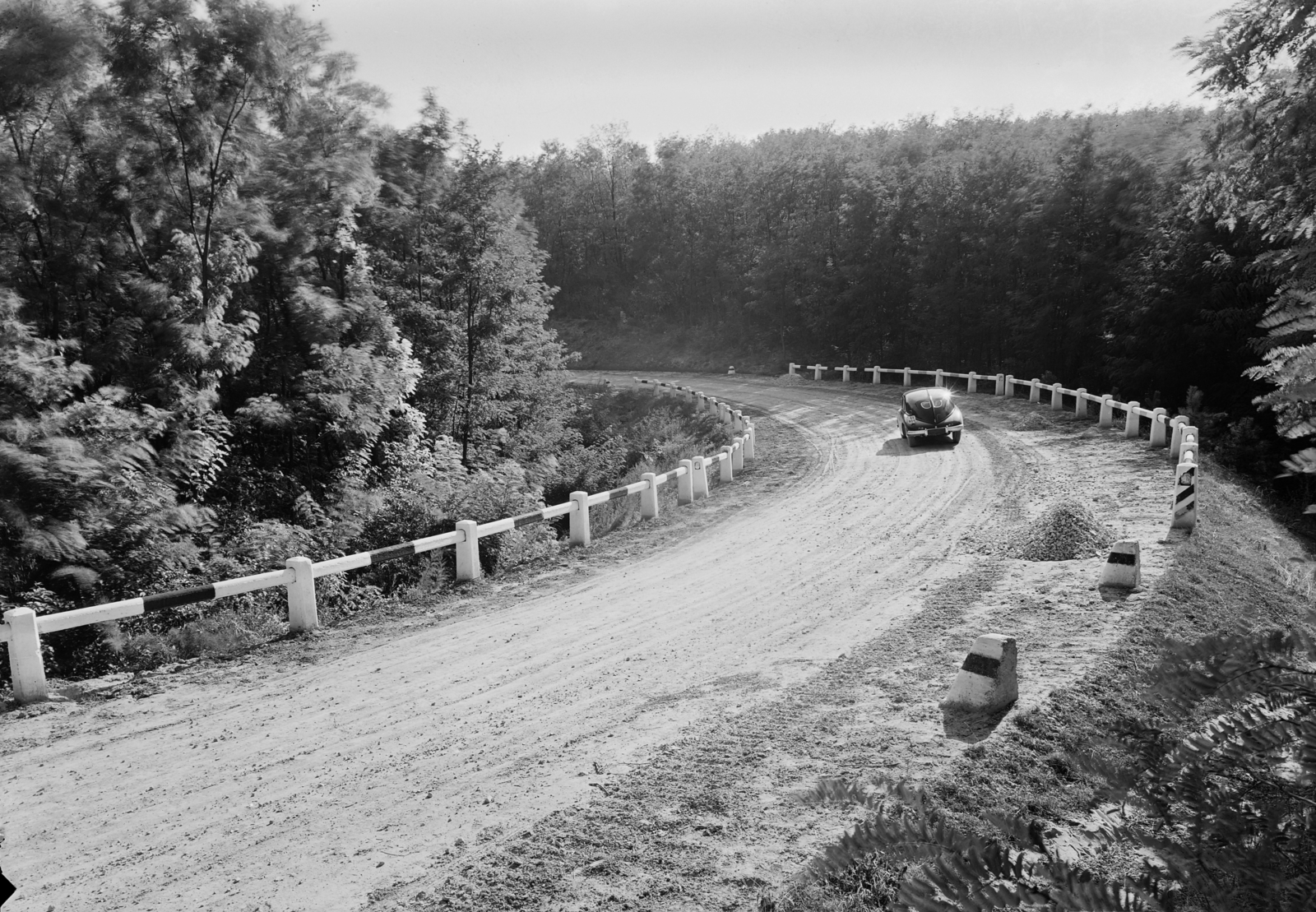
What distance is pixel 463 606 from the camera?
11.9 metres

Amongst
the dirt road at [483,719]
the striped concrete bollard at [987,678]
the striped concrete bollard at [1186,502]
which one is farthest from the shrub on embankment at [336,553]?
the striped concrete bollard at [1186,502]

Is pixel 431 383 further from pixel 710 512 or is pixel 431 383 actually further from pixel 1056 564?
Result: pixel 1056 564

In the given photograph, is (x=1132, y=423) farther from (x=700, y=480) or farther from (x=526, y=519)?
(x=526, y=519)

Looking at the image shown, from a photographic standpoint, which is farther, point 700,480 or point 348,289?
point 348,289

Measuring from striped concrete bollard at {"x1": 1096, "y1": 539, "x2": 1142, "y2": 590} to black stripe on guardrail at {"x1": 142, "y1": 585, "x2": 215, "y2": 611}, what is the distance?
10.3 meters

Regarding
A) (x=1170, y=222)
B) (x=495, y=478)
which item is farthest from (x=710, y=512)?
(x=1170, y=222)

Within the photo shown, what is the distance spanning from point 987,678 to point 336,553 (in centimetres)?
1108

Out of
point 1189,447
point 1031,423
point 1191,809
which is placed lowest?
point 1031,423

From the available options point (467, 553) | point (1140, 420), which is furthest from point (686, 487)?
point (1140, 420)

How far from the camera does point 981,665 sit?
7.80 m

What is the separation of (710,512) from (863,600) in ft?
22.3

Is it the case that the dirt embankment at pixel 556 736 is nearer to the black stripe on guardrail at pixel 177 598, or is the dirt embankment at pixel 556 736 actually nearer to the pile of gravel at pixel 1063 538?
the pile of gravel at pixel 1063 538

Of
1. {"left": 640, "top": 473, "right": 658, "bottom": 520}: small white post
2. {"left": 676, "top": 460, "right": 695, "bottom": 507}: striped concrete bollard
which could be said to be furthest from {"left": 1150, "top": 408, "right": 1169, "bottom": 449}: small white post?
{"left": 640, "top": 473, "right": 658, "bottom": 520}: small white post

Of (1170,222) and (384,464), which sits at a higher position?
(1170,222)
